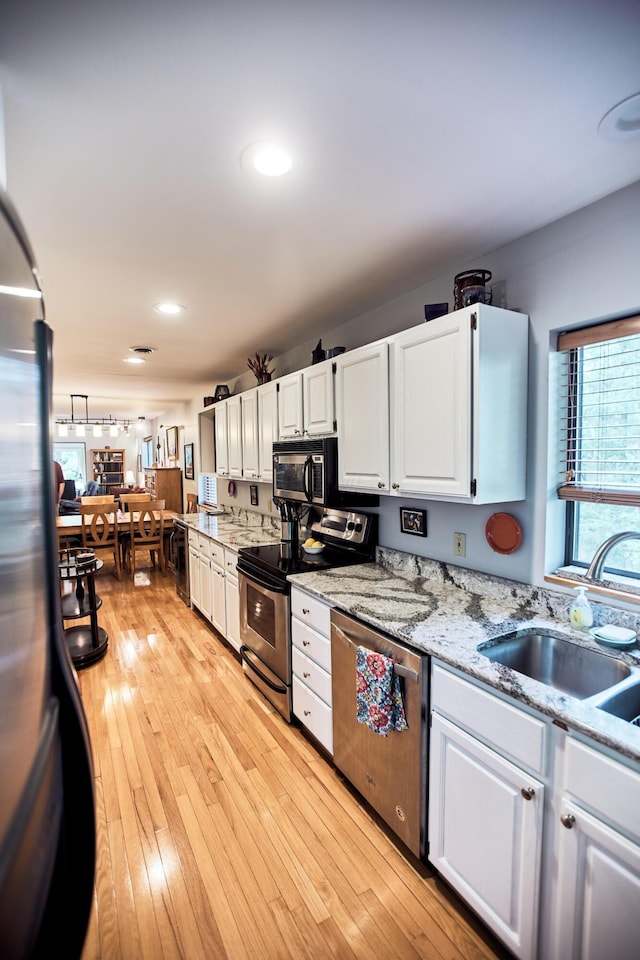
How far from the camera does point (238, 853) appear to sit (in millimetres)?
1793

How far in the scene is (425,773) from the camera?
1.63 m

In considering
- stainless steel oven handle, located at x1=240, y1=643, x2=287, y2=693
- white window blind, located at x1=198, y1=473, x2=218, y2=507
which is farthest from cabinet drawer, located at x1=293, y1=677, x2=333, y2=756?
white window blind, located at x1=198, y1=473, x2=218, y2=507

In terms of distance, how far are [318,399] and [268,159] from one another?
1521 millimetres

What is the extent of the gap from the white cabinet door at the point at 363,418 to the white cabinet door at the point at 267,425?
928 millimetres

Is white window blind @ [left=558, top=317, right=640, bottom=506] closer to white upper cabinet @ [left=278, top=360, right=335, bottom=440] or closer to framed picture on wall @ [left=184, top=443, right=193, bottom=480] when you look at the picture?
white upper cabinet @ [left=278, top=360, right=335, bottom=440]

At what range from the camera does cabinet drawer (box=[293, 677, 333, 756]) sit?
2.22 meters

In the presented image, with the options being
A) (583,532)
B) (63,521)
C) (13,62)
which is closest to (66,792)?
(13,62)

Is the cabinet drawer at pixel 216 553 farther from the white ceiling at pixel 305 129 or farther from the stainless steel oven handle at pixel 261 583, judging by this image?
the white ceiling at pixel 305 129

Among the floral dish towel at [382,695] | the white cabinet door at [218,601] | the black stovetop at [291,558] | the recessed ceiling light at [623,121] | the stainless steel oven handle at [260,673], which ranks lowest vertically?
the stainless steel oven handle at [260,673]

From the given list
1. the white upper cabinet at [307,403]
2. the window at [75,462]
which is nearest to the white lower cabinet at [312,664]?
the white upper cabinet at [307,403]

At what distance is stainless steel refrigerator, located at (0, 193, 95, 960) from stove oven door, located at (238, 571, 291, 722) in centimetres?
190

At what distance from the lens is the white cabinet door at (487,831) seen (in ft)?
4.17

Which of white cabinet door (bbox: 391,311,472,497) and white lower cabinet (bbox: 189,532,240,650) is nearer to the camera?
white cabinet door (bbox: 391,311,472,497)

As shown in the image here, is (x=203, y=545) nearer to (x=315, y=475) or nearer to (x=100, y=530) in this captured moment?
(x=315, y=475)
